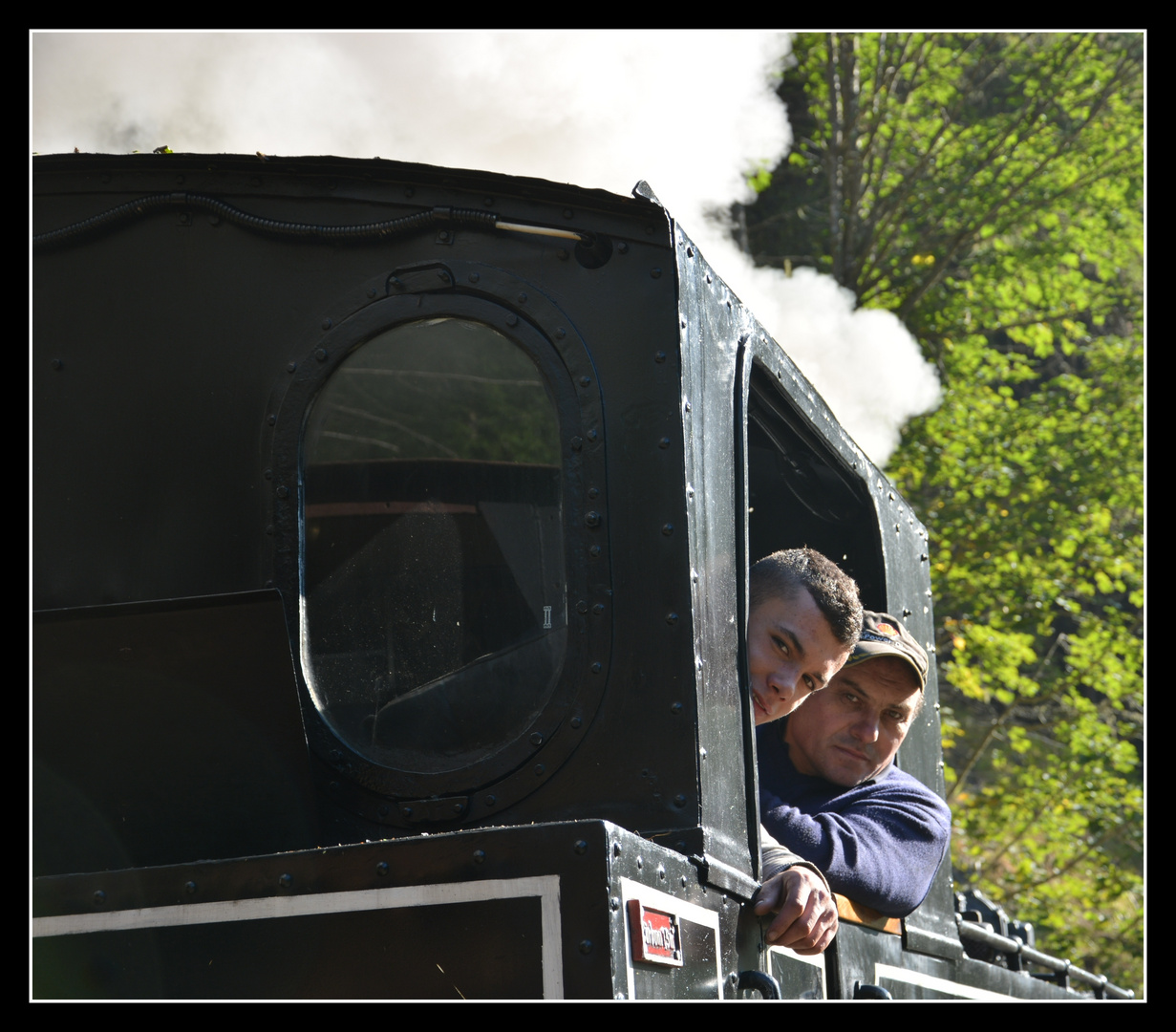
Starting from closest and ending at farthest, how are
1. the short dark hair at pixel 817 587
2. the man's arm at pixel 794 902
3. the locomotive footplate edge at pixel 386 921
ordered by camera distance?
1. the locomotive footplate edge at pixel 386 921
2. the man's arm at pixel 794 902
3. the short dark hair at pixel 817 587

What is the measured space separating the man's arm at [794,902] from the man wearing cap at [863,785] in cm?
28

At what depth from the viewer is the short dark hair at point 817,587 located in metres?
2.92

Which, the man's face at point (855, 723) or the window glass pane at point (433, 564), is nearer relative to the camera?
the window glass pane at point (433, 564)

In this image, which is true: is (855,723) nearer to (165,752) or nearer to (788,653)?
(788,653)

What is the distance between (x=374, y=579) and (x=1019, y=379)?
10829 millimetres

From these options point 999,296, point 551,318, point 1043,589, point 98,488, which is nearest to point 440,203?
point 551,318

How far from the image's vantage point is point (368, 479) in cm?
243

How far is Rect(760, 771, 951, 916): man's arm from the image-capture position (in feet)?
9.23

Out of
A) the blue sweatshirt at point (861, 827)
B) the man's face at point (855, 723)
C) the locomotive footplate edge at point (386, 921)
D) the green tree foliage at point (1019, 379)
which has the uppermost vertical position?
the green tree foliage at point (1019, 379)

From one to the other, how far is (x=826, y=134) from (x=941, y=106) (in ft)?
3.69

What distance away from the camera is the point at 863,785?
329 cm

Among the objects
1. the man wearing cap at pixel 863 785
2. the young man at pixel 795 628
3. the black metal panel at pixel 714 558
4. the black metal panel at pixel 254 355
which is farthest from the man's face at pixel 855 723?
the black metal panel at pixel 254 355

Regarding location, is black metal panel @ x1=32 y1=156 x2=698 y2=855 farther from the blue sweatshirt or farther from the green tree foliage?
the green tree foliage

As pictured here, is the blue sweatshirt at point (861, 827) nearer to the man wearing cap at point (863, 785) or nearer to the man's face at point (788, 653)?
the man wearing cap at point (863, 785)
